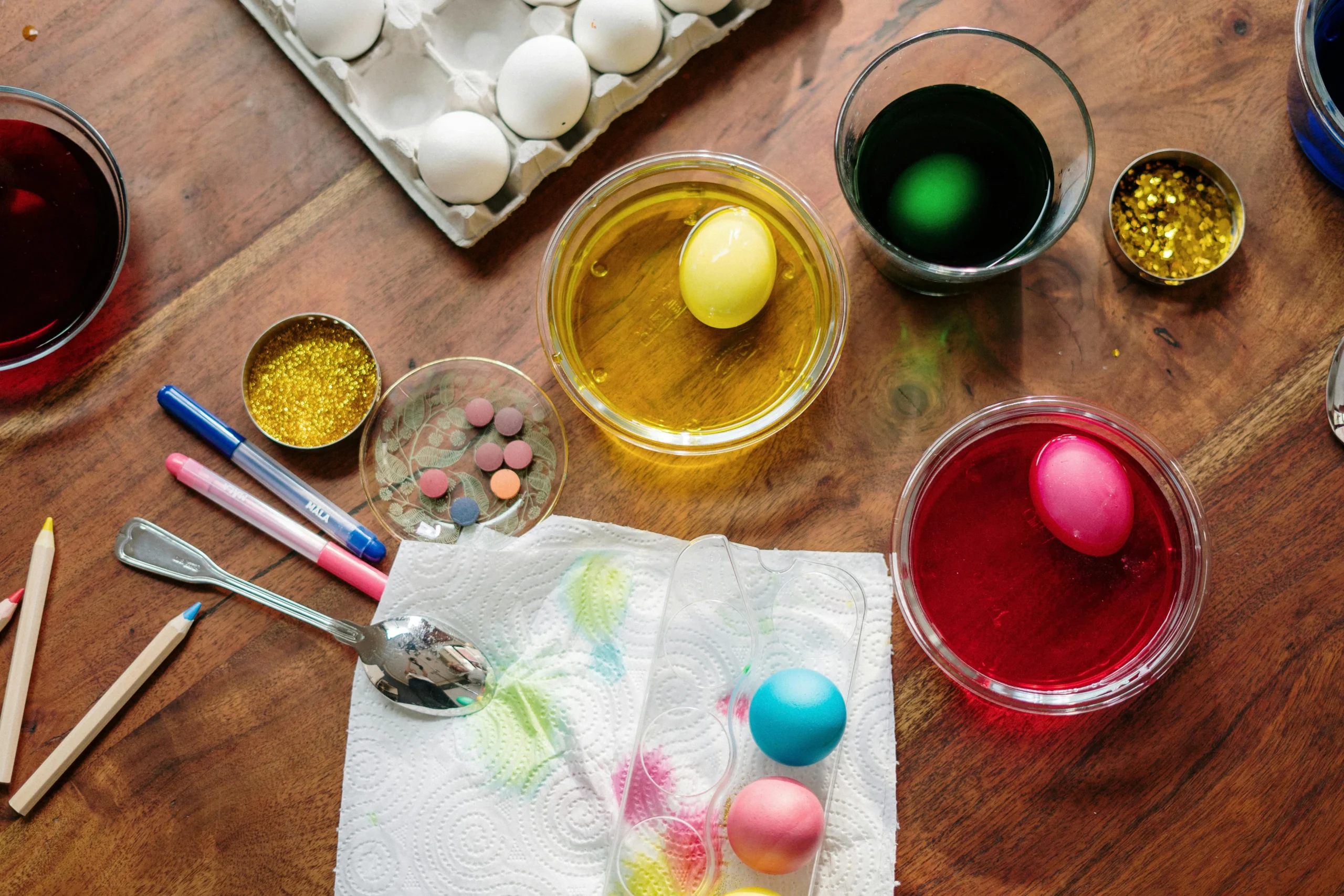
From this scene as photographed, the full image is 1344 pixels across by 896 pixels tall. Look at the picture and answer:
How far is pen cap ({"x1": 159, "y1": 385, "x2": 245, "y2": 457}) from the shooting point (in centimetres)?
84

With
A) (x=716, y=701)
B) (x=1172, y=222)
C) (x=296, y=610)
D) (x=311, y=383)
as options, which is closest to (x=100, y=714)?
(x=296, y=610)

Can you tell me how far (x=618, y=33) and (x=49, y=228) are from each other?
548 millimetres

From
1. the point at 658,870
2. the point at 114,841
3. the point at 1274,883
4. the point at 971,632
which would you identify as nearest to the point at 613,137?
the point at 971,632

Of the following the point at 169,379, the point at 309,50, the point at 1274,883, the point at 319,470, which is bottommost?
the point at 1274,883

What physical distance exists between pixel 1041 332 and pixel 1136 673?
1.06ft

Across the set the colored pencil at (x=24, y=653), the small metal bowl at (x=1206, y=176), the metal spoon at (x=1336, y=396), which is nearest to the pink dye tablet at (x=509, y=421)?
the colored pencil at (x=24, y=653)

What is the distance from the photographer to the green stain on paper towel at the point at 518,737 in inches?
32.3

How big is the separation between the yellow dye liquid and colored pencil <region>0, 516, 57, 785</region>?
1.73 ft

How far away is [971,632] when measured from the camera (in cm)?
83

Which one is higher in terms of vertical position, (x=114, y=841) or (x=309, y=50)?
(x=309, y=50)

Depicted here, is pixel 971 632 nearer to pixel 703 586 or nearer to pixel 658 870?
pixel 703 586

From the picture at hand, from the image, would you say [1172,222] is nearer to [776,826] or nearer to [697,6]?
[697,6]

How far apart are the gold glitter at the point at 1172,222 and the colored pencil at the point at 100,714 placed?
3.08 ft

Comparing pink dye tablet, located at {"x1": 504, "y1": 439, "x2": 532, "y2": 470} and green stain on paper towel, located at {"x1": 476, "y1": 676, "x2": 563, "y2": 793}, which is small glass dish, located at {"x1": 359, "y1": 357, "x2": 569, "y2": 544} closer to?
pink dye tablet, located at {"x1": 504, "y1": 439, "x2": 532, "y2": 470}
